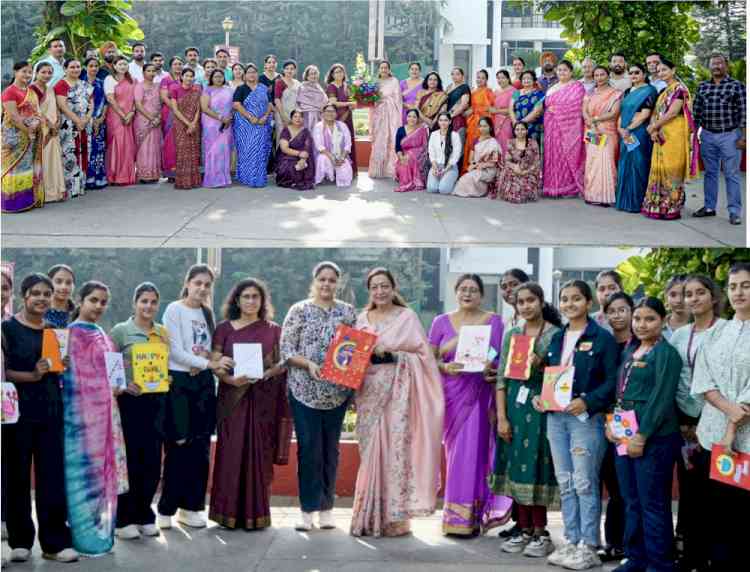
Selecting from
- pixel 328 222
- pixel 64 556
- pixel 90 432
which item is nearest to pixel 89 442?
pixel 90 432

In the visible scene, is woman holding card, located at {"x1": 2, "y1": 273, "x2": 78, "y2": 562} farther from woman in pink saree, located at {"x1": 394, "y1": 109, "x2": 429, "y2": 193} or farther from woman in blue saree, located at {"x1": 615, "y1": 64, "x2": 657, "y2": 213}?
woman in blue saree, located at {"x1": 615, "y1": 64, "x2": 657, "y2": 213}

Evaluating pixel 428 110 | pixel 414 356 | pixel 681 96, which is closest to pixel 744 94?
pixel 681 96

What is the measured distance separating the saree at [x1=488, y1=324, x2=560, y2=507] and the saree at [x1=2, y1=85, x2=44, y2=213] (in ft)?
15.5

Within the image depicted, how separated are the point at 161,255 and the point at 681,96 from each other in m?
4.09

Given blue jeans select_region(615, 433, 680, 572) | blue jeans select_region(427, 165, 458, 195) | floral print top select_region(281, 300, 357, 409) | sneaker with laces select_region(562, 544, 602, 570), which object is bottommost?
sneaker with laces select_region(562, 544, 602, 570)

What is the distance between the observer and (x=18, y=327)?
17.5 feet

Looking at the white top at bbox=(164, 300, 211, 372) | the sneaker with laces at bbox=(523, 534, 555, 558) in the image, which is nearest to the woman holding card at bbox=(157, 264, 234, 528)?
the white top at bbox=(164, 300, 211, 372)

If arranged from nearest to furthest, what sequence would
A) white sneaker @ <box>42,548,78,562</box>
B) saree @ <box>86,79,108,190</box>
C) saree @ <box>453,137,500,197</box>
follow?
white sneaker @ <box>42,548,78,562</box>
saree @ <box>453,137,500,197</box>
saree @ <box>86,79,108,190</box>

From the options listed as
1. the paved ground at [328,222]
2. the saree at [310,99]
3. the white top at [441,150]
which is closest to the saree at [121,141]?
the paved ground at [328,222]

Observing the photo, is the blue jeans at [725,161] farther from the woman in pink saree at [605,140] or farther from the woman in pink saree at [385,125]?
the woman in pink saree at [385,125]

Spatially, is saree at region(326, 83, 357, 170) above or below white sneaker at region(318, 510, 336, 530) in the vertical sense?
above

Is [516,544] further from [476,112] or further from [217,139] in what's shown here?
[217,139]

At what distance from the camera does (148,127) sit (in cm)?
1011

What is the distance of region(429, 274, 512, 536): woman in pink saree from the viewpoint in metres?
5.88
